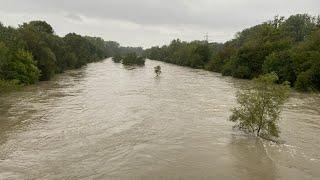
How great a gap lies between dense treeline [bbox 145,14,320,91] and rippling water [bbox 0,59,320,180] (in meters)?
17.4

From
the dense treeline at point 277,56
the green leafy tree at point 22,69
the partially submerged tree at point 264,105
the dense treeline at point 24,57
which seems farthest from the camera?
the dense treeline at point 277,56

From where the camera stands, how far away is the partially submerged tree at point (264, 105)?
22.9 m

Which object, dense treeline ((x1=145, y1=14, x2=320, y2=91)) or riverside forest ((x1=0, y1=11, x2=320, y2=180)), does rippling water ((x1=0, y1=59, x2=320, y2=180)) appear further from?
dense treeline ((x1=145, y1=14, x2=320, y2=91))

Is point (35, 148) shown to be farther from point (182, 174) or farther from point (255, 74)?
point (255, 74)

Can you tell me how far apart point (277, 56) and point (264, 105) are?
42352 mm

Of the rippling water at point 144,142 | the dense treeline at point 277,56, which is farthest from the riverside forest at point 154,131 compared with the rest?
the dense treeline at point 277,56

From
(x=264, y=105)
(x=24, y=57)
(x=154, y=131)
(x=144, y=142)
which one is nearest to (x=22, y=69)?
(x=24, y=57)

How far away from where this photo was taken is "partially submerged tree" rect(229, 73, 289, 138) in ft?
75.2

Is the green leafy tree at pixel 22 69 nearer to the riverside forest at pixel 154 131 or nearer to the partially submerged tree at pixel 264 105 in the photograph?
the riverside forest at pixel 154 131

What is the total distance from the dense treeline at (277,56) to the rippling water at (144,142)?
17.4 meters

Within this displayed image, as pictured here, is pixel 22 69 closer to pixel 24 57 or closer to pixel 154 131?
pixel 24 57

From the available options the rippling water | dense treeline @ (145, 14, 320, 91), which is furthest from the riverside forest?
dense treeline @ (145, 14, 320, 91)

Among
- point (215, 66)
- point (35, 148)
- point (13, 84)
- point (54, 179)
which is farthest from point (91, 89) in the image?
point (215, 66)

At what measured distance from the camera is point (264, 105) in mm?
23156
